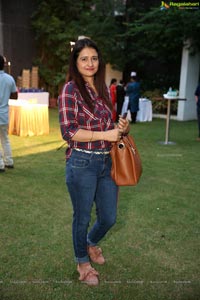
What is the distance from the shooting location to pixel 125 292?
8.75 feet

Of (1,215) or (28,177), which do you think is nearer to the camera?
(1,215)

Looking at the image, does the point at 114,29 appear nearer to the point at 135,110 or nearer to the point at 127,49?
the point at 127,49

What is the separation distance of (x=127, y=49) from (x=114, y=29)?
1073 mm

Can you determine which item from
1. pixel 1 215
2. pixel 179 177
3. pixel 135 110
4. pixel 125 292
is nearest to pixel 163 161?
pixel 179 177

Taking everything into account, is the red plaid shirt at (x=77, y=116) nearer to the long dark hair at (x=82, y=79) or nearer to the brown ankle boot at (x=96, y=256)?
the long dark hair at (x=82, y=79)

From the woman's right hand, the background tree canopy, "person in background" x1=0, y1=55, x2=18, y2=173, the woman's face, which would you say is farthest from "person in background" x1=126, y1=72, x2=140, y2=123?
the woman's right hand

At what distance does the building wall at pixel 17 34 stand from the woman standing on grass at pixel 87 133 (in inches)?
575

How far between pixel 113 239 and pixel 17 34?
48.6 feet

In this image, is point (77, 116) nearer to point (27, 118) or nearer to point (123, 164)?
point (123, 164)

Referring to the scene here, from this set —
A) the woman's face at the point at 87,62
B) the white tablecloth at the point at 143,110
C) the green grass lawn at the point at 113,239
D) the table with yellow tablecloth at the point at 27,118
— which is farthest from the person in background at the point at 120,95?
the woman's face at the point at 87,62

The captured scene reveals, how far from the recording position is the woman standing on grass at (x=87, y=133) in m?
2.33

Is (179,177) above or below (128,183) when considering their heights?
below

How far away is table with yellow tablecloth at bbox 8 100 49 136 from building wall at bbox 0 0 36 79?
7676 mm

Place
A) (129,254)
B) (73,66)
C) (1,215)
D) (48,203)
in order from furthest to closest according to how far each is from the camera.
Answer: (48,203)
(1,215)
(129,254)
(73,66)
